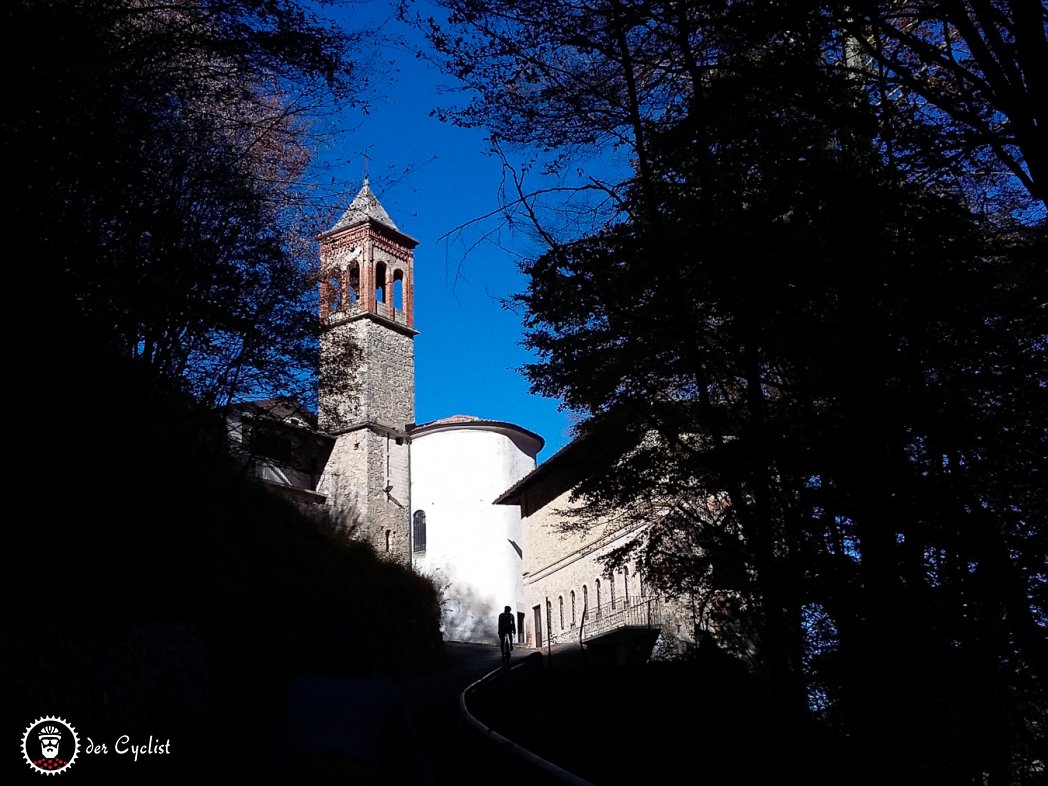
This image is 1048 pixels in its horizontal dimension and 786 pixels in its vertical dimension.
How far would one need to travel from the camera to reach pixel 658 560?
48.3 ft

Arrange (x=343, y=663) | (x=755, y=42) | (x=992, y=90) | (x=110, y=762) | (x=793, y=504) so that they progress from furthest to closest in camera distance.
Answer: (x=793, y=504) < (x=110, y=762) < (x=755, y=42) < (x=992, y=90) < (x=343, y=663)

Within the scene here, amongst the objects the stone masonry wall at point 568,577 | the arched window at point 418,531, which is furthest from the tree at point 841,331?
the arched window at point 418,531

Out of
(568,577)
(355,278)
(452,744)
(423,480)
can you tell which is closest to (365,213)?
(355,278)

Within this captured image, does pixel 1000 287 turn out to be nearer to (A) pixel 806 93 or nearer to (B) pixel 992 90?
(B) pixel 992 90

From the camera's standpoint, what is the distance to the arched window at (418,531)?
49.0m

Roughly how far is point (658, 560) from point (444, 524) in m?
34.4

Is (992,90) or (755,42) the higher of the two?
(755,42)

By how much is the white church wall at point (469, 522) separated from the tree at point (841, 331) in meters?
36.0

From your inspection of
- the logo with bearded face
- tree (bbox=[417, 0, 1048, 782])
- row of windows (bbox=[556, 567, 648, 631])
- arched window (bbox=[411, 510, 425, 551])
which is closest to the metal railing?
row of windows (bbox=[556, 567, 648, 631])

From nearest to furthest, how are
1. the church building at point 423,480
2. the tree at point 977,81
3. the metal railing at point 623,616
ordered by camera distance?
the tree at point 977,81 → the metal railing at point 623,616 → the church building at point 423,480

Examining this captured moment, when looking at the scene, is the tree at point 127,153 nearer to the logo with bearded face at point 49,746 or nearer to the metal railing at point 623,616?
the logo with bearded face at point 49,746

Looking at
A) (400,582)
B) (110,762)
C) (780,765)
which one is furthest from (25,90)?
(400,582)

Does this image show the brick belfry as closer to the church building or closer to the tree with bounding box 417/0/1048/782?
the church building

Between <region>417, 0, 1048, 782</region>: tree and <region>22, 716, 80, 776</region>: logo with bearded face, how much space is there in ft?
19.8
